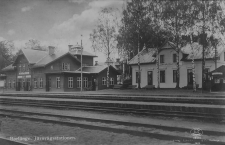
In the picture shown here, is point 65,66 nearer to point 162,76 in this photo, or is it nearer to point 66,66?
point 66,66

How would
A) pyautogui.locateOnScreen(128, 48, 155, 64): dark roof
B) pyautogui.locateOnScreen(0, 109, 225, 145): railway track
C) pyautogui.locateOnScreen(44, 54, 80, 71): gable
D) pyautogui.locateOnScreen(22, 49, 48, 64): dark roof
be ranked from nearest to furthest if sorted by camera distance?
pyautogui.locateOnScreen(0, 109, 225, 145): railway track < pyautogui.locateOnScreen(128, 48, 155, 64): dark roof < pyautogui.locateOnScreen(44, 54, 80, 71): gable < pyautogui.locateOnScreen(22, 49, 48, 64): dark roof

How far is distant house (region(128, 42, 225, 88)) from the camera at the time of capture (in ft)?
86.9

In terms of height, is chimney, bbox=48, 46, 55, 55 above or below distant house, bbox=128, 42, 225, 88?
above

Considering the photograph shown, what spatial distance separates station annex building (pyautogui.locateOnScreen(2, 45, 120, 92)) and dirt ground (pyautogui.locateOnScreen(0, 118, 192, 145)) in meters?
23.3

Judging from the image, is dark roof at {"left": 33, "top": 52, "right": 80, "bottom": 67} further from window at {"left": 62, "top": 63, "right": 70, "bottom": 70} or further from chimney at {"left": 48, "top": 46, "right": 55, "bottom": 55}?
window at {"left": 62, "top": 63, "right": 70, "bottom": 70}

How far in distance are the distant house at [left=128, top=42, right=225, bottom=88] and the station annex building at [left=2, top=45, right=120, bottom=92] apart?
18.0 feet

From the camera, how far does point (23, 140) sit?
20.5ft

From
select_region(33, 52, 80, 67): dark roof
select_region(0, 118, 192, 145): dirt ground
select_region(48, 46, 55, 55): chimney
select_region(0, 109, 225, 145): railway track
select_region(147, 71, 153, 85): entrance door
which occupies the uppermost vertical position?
select_region(48, 46, 55, 55): chimney

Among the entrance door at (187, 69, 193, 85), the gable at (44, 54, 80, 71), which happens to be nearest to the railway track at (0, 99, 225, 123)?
the gable at (44, 54, 80, 71)

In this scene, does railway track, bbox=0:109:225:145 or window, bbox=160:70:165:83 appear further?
window, bbox=160:70:165:83

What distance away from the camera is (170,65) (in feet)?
99.5

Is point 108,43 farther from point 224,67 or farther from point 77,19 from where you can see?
point 77,19

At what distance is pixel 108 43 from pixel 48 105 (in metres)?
12.4

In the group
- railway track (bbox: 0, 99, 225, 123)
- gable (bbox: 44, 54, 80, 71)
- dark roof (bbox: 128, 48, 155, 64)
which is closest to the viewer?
railway track (bbox: 0, 99, 225, 123)
